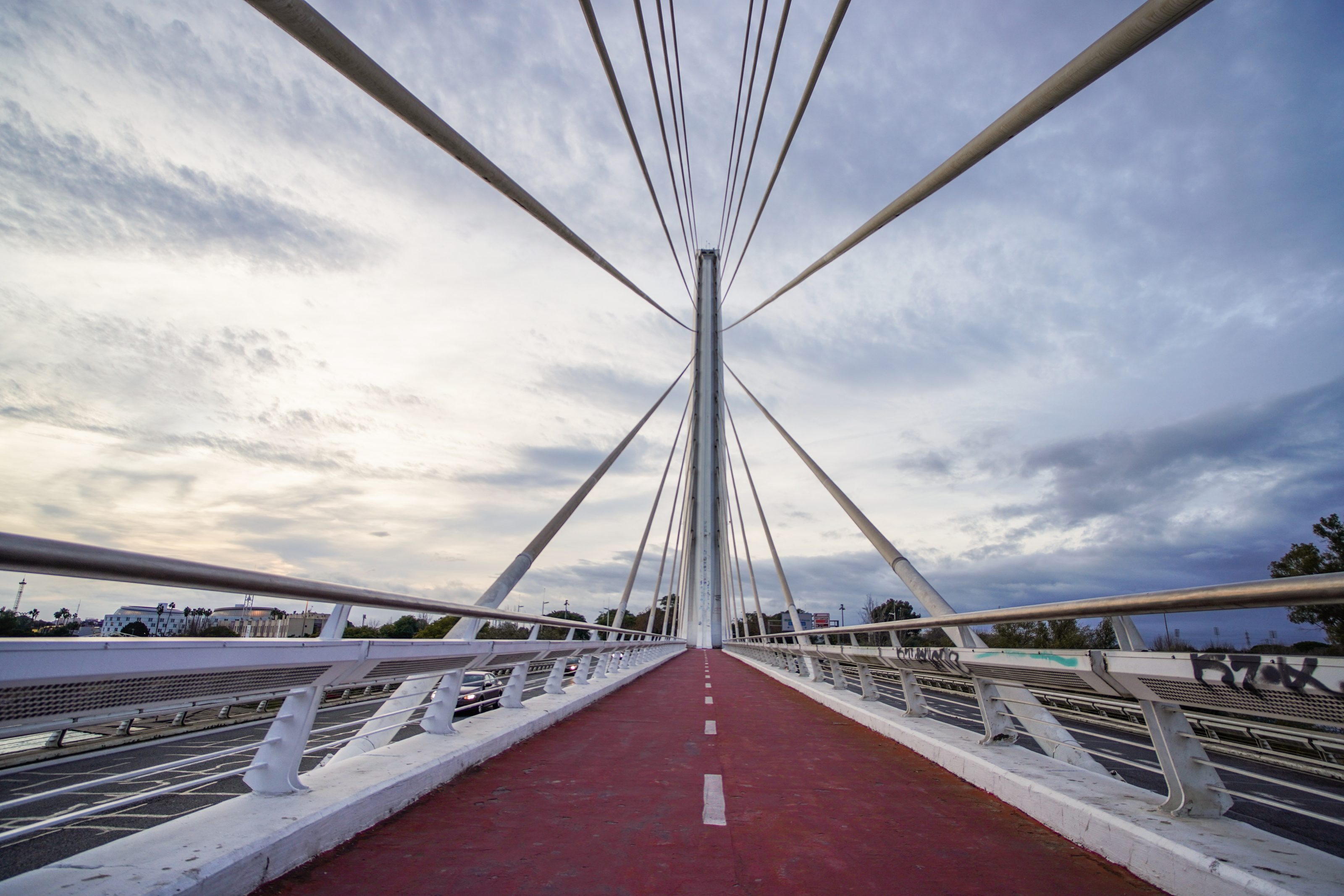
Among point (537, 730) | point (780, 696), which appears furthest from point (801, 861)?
point (780, 696)

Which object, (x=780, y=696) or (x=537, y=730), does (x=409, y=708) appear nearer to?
(x=537, y=730)

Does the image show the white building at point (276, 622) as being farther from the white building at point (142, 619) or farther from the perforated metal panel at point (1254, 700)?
the perforated metal panel at point (1254, 700)

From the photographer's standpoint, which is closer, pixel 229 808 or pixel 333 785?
pixel 229 808

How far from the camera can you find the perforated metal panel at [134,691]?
6.86ft

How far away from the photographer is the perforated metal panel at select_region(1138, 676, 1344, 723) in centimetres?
247

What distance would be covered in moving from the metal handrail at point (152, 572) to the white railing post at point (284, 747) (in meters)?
0.51

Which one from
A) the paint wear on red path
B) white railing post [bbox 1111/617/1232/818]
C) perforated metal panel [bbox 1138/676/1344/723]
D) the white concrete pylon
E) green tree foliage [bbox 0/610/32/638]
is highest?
the white concrete pylon

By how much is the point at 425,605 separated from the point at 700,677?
14.1m

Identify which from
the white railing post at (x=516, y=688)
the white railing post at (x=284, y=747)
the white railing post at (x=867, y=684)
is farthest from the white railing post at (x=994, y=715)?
the white railing post at (x=284, y=747)

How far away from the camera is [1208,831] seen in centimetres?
313

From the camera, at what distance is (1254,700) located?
2.70 metres

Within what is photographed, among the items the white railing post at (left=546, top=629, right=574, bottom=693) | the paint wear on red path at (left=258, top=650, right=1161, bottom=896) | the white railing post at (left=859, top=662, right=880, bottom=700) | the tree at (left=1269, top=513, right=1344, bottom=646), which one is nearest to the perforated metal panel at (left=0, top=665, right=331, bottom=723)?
the paint wear on red path at (left=258, top=650, right=1161, bottom=896)

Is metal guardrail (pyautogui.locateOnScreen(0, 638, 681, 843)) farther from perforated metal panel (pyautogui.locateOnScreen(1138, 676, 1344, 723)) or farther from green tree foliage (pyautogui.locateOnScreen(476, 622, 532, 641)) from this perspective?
perforated metal panel (pyautogui.locateOnScreen(1138, 676, 1344, 723))

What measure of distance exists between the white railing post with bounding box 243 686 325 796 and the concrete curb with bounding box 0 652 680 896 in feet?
0.23
